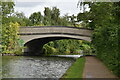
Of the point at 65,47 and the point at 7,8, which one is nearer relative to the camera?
the point at 7,8

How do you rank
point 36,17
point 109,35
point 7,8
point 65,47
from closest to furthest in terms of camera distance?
point 109,35
point 7,8
point 65,47
point 36,17

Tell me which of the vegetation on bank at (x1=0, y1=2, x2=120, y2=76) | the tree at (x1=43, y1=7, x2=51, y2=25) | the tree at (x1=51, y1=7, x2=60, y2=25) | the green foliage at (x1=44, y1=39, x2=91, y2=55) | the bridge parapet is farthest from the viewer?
the tree at (x1=51, y1=7, x2=60, y2=25)

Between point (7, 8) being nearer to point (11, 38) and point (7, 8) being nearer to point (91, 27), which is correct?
point (11, 38)

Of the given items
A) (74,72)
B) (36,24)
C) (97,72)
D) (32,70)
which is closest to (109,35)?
(97,72)

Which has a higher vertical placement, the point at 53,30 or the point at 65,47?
the point at 53,30

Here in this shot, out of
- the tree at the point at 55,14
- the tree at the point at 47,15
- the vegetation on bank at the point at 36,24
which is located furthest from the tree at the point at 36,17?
the tree at the point at 55,14

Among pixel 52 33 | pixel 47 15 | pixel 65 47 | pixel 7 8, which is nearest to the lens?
pixel 7 8

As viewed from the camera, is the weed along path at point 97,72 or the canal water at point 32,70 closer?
the weed along path at point 97,72

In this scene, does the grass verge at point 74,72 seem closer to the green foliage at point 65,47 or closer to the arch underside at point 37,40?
the arch underside at point 37,40

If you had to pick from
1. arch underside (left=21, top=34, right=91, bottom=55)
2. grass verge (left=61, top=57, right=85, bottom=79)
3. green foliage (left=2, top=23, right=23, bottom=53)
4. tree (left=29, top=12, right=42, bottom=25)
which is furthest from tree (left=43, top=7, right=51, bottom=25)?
grass verge (left=61, top=57, right=85, bottom=79)

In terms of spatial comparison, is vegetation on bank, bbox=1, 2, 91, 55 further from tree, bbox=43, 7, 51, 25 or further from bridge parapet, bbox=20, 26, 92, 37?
bridge parapet, bbox=20, 26, 92, 37

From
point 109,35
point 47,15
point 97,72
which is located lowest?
point 97,72

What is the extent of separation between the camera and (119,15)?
14727 mm

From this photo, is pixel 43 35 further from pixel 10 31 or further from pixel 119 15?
pixel 119 15
